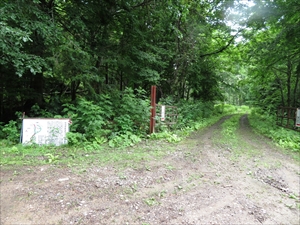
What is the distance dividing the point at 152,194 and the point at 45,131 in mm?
3762

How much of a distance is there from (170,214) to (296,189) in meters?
2.67

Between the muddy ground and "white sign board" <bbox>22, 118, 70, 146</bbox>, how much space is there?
1732 millimetres

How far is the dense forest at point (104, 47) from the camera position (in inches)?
198

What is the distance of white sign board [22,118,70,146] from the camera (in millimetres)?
4891

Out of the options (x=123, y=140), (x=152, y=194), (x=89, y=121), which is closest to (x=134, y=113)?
(x=123, y=140)

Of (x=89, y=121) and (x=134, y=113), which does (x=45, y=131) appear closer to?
(x=89, y=121)

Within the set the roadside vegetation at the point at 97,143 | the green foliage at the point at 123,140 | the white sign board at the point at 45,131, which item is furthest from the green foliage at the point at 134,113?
the white sign board at the point at 45,131

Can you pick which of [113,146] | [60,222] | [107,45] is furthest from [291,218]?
[107,45]

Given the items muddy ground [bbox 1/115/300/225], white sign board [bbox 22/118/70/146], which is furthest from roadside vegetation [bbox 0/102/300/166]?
muddy ground [bbox 1/115/300/225]

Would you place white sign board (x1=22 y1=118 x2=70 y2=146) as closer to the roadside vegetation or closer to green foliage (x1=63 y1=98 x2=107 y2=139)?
the roadside vegetation

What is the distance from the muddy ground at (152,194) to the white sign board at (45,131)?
5.68ft

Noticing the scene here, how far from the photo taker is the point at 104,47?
772cm

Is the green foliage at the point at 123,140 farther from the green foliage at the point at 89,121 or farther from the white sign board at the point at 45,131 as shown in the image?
the white sign board at the point at 45,131

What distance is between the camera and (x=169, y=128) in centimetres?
853
